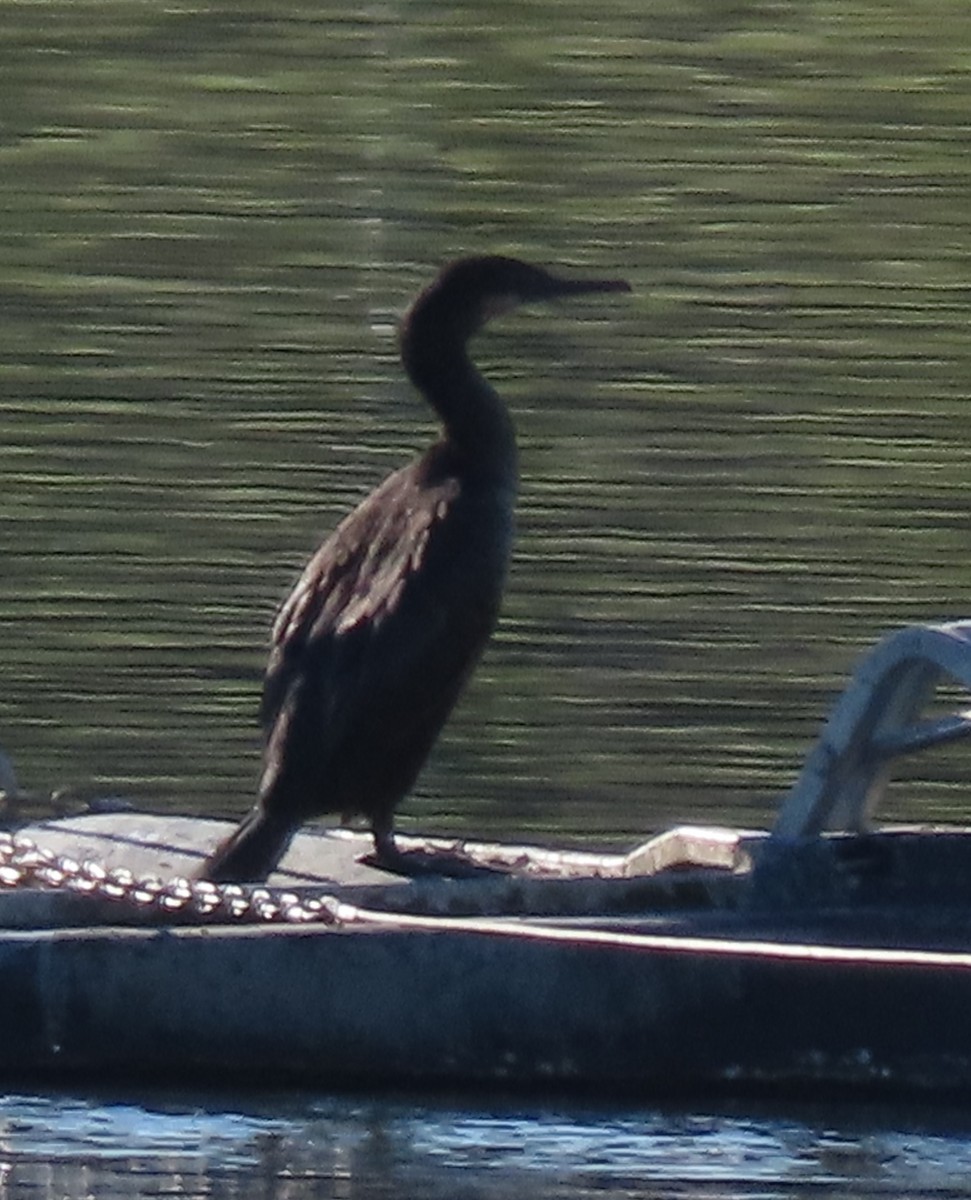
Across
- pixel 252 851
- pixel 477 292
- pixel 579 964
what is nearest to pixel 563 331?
pixel 477 292

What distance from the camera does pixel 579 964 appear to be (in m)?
7.34

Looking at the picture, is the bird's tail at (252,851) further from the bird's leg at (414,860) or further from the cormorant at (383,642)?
the bird's leg at (414,860)

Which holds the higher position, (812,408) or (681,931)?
(812,408)

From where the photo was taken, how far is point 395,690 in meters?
8.23

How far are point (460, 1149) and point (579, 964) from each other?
43cm

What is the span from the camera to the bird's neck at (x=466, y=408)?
848 cm

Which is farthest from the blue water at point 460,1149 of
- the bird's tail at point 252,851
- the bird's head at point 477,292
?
the bird's head at point 477,292

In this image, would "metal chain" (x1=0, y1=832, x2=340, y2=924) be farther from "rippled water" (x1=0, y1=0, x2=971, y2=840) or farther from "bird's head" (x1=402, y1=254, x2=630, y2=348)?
"rippled water" (x1=0, y1=0, x2=971, y2=840)

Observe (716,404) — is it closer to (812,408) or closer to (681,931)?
(812,408)

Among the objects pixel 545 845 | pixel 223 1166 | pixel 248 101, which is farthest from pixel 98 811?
pixel 223 1166

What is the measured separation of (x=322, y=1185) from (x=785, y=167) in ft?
10.7

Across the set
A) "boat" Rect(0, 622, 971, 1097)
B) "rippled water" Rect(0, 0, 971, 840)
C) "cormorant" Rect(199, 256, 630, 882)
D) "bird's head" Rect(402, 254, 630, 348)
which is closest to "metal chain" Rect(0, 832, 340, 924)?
"boat" Rect(0, 622, 971, 1097)

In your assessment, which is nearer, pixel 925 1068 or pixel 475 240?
pixel 925 1068

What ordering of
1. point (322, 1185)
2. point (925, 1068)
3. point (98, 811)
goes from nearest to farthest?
point (322, 1185) < point (925, 1068) < point (98, 811)
